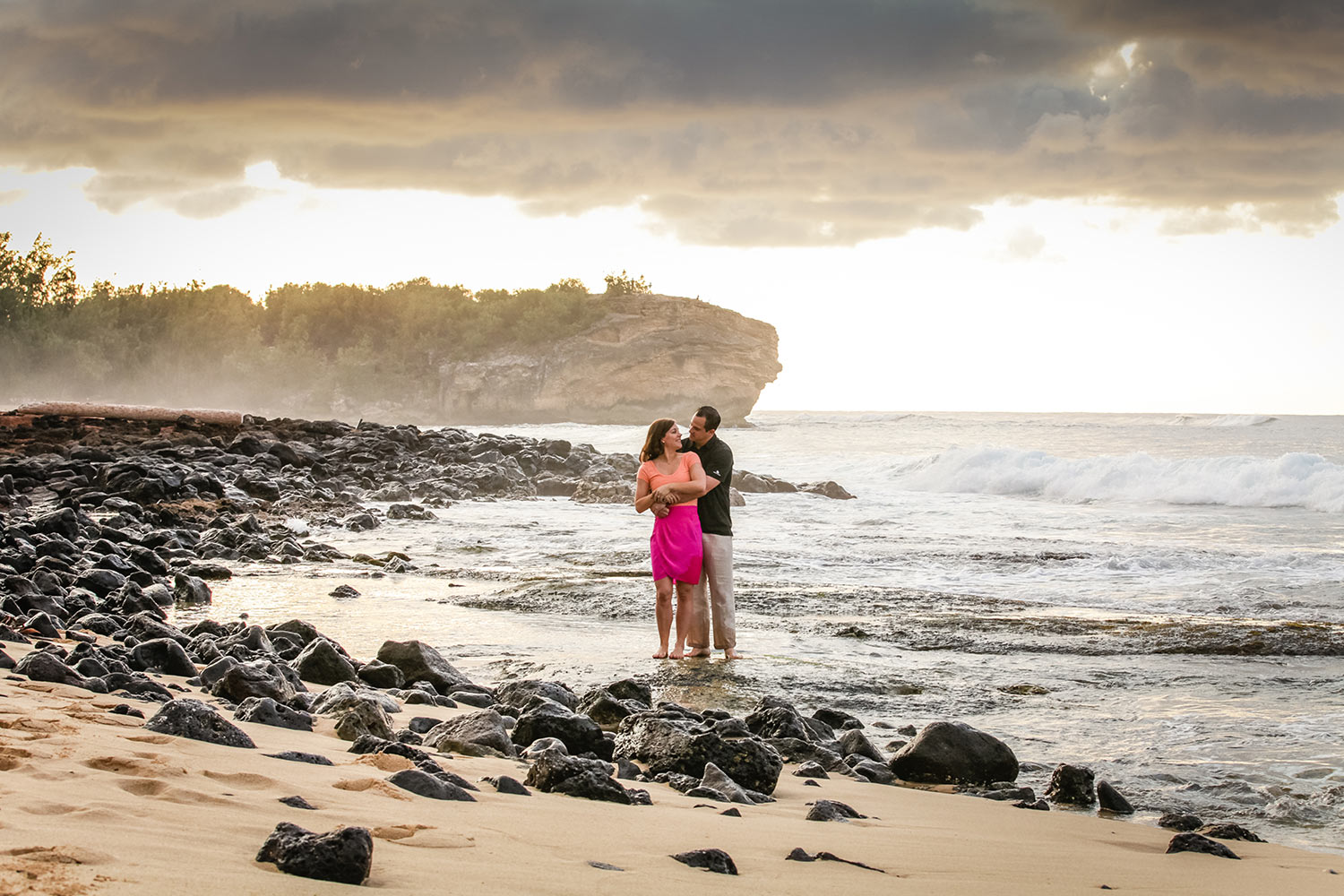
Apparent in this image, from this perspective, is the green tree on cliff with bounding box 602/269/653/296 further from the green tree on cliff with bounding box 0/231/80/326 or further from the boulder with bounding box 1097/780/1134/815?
the boulder with bounding box 1097/780/1134/815

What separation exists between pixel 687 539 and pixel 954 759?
3.56 meters

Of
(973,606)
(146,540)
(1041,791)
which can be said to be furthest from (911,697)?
(146,540)

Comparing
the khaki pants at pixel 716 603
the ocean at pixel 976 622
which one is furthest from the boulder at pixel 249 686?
the khaki pants at pixel 716 603

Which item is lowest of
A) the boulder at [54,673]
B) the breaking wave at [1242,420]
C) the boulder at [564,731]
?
the boulder at [564,731]

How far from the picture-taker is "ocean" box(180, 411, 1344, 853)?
5562 millimetres

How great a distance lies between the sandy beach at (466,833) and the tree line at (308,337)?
98.9 metres

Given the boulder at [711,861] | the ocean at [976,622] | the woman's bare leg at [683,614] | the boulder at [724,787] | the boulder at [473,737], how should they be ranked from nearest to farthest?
the boulder at [711,861] → the boulder at [724,787] → the boulder at [473,737] → the ocean at [976,622] → the woman's bare leg at [683,614]

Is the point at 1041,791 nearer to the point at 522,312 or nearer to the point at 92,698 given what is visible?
the point at 92,698

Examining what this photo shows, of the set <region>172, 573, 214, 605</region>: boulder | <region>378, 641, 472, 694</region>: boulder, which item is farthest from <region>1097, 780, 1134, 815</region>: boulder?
<region>172, 573, 214, 605</region>: boulder

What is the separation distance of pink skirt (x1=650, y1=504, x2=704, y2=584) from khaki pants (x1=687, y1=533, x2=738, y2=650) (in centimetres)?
14

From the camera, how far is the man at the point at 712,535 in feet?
26.8

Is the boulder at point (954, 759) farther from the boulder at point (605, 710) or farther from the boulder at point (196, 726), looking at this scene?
the boulder at point (196, 726)

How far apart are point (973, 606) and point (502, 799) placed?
7404 mm

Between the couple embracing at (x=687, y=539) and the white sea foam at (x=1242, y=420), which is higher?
the white sea foam at (x=1242, y=420)
